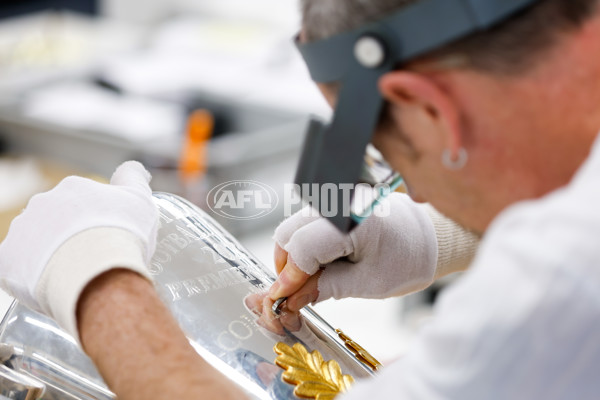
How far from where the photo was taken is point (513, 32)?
528 millimetres

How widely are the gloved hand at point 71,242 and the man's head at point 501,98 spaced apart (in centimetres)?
23

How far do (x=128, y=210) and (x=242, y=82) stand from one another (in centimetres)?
209

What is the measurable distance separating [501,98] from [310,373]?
29cm

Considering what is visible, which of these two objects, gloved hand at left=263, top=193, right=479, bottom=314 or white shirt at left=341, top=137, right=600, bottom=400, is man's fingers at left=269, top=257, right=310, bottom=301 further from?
white shirt at left=341, top=137, right=600, bottom=400

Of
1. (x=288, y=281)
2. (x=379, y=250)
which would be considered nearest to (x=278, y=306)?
(x=288, y=281)

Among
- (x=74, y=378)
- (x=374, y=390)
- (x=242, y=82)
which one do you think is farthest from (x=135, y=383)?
(x=242, y=82)

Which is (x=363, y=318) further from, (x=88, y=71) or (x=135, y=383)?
(x=135, y=383)

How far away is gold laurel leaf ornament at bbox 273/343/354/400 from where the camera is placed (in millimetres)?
694

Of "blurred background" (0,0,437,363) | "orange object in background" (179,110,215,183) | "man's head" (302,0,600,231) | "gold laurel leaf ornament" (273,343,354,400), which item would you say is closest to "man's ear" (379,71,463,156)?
"man's head" (302,0,600,231)

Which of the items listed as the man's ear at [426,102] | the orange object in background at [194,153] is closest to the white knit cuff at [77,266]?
the man's ear at [426,102]

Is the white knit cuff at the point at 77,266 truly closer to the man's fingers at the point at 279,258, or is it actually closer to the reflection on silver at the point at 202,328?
the reflection on silver at the point at 202,328

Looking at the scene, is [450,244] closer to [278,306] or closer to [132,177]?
[278,306]

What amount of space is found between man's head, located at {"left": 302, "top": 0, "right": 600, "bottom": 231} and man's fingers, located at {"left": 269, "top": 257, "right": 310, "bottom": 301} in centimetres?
23

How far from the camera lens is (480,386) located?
47 centimetres
